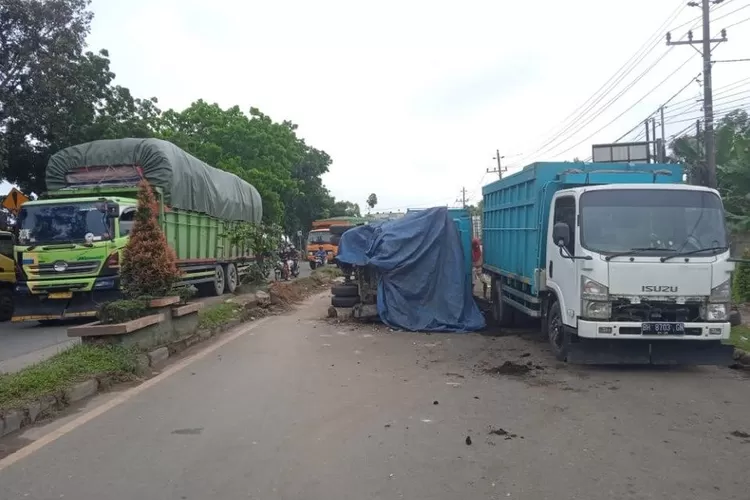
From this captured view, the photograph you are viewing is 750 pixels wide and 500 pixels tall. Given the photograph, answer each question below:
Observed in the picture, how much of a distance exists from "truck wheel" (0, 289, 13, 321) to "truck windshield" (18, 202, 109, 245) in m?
2.61

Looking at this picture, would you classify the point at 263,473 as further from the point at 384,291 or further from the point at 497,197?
the point at 497,197

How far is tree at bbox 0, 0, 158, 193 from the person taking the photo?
19.5 m

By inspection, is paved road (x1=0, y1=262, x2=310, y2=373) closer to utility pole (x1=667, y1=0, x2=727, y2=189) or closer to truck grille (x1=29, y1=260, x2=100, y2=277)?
truck grille (x1=29, y1=260, x2=100, y2=277)

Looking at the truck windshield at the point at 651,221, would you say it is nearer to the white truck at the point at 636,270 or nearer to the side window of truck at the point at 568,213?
the white truck at the point at 636,270

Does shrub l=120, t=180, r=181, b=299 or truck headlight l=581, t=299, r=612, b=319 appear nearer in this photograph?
truck headlight l=581, t=299, r=612, b=319

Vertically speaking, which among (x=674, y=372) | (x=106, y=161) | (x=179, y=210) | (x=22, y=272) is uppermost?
(x=106, y=161)

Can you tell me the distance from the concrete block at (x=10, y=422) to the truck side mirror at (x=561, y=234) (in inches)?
251

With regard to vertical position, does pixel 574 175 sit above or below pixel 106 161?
below

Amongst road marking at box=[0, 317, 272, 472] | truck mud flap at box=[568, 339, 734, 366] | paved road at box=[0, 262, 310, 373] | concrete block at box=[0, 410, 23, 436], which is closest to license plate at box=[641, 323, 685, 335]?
truck mud flap at box=[568, 339, 734, 366]

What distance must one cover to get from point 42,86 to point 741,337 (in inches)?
768

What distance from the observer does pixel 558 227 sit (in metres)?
8.49

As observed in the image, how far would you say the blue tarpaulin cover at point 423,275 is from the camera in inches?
494

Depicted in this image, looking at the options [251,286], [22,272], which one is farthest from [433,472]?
[251,286]

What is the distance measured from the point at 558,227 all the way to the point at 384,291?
4.99m
